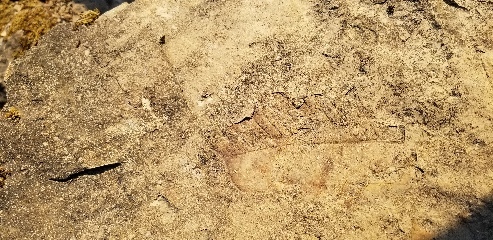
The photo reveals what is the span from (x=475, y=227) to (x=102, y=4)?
2089 mm

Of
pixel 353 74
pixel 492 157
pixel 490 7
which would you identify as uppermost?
pixel 490 7

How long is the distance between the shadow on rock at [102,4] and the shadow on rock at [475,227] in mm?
1877

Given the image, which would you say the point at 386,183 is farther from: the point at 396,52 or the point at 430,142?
the point at 396,52

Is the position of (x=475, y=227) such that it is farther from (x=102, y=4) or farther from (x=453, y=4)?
(x=102, y=4)

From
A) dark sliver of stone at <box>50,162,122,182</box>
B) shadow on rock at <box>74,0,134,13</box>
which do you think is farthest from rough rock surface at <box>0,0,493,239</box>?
shadow on rock at <box>74,0,134,13</box>

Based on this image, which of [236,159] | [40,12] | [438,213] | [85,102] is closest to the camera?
[438,213]

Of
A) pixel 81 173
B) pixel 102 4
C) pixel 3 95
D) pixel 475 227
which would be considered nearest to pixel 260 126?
pixel 81 173

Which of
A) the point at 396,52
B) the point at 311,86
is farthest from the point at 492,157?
the point at 311,86

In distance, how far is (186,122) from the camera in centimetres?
223

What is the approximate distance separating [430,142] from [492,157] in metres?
0.25

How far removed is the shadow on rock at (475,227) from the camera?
75.9 inches

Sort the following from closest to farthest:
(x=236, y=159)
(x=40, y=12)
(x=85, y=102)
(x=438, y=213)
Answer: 1. (x=438, y=213)
2. (x=236, y=159)
3. (x=85, y=102)
4. (x=40, y=12)

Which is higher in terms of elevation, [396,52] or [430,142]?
[396,52]

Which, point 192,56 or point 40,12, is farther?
point 40,12
